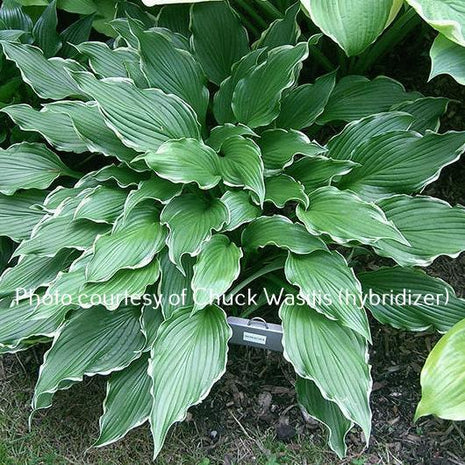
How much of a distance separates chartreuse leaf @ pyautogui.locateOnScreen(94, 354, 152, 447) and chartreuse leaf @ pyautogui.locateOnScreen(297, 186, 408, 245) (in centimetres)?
51

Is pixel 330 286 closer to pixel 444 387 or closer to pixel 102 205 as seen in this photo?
pixel 444 387

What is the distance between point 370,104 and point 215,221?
545 millimetres

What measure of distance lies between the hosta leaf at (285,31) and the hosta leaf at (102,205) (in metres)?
0.53

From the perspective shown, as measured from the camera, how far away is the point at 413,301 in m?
1.37

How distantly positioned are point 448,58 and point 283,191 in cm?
43

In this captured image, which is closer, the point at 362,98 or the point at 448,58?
the point at 448,58

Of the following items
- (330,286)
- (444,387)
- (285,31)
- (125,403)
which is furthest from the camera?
(285,31)

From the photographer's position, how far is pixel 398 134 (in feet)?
4.46

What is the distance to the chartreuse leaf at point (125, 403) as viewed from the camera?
1.34m

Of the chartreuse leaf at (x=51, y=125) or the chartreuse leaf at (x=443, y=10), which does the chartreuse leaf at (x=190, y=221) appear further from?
the chartreuse leaf at (x=443, y=10)

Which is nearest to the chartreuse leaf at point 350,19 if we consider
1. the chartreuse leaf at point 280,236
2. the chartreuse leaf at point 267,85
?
the chartreuse leaf at point 267,85

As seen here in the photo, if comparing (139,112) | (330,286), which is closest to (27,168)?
(139,112)

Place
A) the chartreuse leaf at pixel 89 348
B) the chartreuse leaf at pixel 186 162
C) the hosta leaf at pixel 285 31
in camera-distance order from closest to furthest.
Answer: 1. the chartreuse leaf at pixel 186 162
2. the chartreuse leaf at pixel 89 348
3. the hosta leaf at pixel 285 31

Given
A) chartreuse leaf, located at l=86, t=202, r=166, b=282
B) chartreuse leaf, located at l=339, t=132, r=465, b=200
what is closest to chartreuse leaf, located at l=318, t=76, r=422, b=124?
chartreuse leaf, located at l=339, t=132, r=465, b=200
